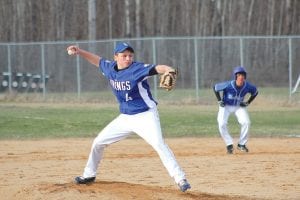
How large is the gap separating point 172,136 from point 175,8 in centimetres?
3724

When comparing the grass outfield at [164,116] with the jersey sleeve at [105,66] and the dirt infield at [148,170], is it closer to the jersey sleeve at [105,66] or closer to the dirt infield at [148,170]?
the dirt infield at [148,170]

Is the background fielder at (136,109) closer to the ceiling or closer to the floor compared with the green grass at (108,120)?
closer to the ceiling

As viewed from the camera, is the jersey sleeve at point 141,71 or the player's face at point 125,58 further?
the player's face at point 125,58

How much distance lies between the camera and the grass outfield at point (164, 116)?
2125cm

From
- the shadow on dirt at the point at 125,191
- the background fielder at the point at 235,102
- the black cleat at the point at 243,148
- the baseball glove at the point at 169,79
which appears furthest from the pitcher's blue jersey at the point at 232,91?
the baseball glove at the point at 169,79

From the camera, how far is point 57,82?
119 ft

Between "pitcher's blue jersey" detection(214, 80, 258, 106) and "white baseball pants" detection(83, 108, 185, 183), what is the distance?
5.97 metres

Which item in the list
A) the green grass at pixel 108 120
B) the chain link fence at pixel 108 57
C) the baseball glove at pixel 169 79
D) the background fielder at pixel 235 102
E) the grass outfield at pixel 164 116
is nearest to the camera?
the baseball glove at pixel 169 79

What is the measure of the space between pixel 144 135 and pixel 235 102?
656 cm

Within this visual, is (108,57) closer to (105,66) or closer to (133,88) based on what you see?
(105,66)

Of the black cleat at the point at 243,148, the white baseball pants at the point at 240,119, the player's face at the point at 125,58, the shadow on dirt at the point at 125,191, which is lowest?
the black cleat at the point at 243,148

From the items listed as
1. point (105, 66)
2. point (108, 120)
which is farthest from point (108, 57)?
point (105, 66)

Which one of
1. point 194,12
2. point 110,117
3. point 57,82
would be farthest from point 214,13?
point 110,117

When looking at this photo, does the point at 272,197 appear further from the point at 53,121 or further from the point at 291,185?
the point at 53,121
